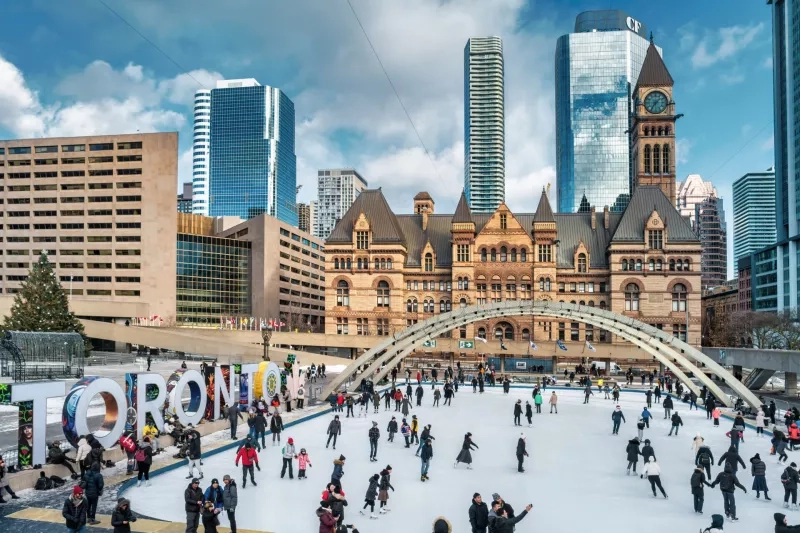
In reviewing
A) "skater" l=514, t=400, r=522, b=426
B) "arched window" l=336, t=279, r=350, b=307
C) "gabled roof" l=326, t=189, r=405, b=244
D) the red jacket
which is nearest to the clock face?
"gabled roof" l=326, t=189, r=405, b=244

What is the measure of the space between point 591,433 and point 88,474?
23.1 m

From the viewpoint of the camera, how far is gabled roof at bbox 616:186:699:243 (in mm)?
77312

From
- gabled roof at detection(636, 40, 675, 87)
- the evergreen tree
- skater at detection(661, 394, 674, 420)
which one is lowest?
skater at detection(661, 394, 674, 420)

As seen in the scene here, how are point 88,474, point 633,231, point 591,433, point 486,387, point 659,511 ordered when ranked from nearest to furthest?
point 88,474 → point 659,511 → point 591,433 → point 486,387 → point 633,231

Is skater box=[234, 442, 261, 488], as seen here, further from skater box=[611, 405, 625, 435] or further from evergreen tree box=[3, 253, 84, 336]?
evergreen tree box=[3, 253, 84, 336]

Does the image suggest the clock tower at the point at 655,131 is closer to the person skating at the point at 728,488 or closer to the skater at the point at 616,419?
the skater at the point at 616,419

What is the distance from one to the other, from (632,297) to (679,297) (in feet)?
17.7

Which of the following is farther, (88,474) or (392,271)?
(392,271)

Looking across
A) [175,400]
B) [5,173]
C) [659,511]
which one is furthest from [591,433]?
[5,173]

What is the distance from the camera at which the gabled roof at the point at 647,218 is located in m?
77.3

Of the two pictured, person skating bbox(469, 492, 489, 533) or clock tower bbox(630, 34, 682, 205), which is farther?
clock tower bbox(630, 34, 682, 205)

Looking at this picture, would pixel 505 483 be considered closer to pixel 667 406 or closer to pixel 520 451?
pixel 520 451

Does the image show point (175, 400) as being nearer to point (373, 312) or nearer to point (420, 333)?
point (420, 333)

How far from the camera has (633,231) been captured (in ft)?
257
